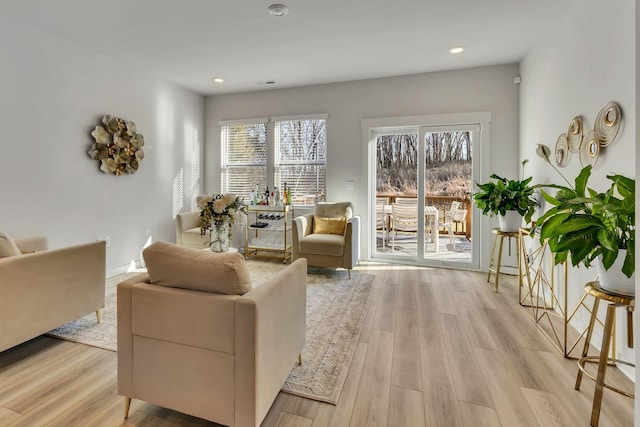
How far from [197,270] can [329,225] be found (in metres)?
3.00

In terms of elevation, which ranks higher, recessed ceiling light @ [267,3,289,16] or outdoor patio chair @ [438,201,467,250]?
recessed ceiling light @ [267,3,289,16]

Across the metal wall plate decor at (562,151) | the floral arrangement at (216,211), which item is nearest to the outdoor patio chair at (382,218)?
the metal wall plate decor at (562,151)

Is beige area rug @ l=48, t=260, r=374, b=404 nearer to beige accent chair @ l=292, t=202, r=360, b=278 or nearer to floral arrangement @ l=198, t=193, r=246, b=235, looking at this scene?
beige accent chair @ l=292, t=202, r=360, b=278

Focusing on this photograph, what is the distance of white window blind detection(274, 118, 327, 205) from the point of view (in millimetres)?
4930

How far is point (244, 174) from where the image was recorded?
17.7 feet

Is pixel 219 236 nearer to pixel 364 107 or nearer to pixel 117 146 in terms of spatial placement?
pixel 117 146

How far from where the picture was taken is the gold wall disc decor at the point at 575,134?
2463mm

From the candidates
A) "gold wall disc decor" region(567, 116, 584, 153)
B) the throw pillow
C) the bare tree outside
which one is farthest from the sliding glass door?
"gold wall disc decor" region(567, 116, 584, 153)

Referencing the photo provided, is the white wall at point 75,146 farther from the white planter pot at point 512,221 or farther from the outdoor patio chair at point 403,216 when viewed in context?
the white planter pot at point 512,221

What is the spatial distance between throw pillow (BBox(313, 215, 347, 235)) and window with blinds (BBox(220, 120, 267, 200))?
1374 mm

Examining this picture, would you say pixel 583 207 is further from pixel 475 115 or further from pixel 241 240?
pixel 241 240

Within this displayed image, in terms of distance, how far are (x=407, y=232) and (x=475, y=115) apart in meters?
1.81

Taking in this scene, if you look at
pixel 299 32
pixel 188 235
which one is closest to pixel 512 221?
pixel 299 32

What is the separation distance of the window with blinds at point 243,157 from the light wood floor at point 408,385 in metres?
3.38
